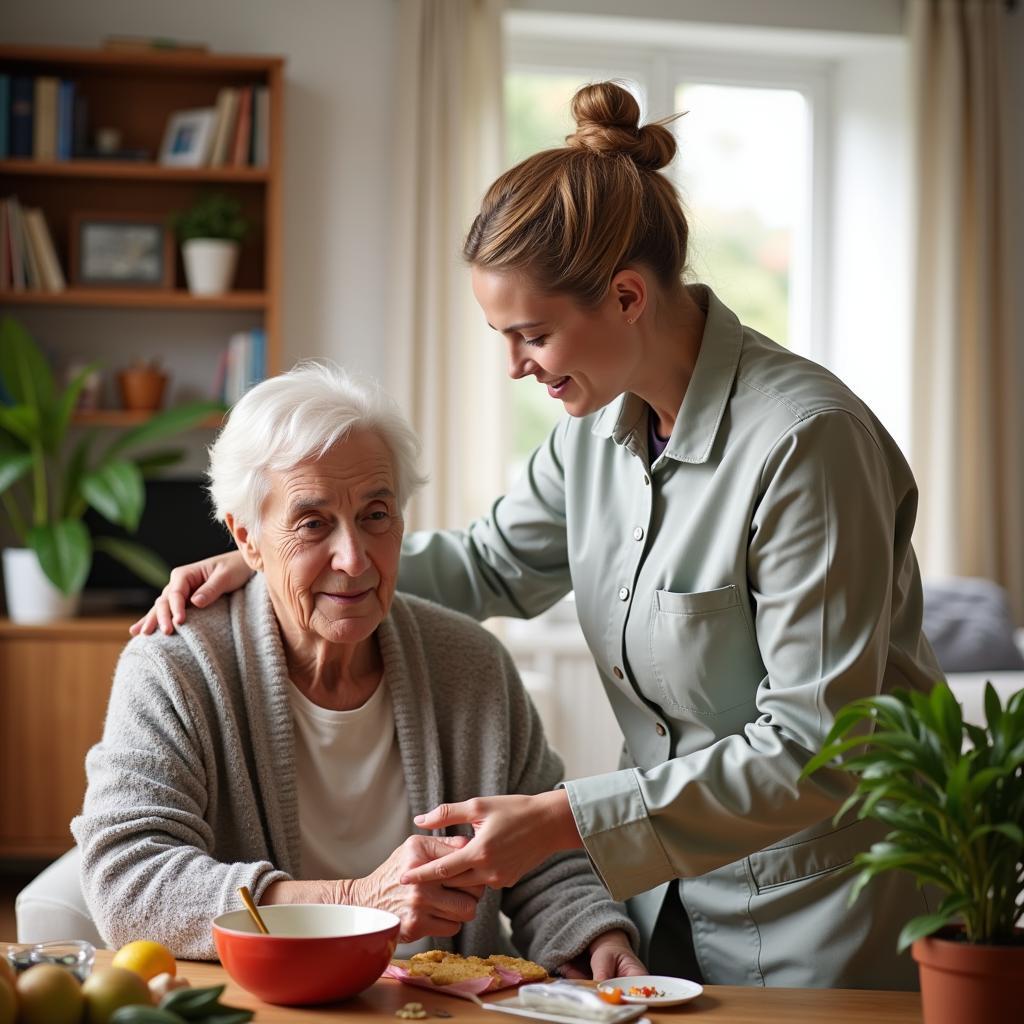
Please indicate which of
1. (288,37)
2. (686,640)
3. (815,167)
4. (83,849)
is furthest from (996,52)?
(83,849)

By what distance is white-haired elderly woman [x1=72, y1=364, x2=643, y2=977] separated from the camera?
157cm

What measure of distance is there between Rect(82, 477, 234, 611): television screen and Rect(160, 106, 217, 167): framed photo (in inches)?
45.1

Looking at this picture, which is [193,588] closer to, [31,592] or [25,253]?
[31,592]

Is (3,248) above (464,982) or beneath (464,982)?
above

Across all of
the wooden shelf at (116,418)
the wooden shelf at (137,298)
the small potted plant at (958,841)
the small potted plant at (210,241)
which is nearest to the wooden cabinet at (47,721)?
the wooden shelf at (116,418)

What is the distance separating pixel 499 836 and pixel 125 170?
3659 mm

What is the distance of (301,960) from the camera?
124cm

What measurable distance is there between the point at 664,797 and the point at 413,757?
1.49 ft

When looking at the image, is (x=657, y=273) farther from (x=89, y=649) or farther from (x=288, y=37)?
(x=288, y=37)

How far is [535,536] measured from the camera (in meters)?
2.05

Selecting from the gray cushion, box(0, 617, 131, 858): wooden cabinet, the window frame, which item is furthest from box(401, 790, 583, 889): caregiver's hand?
the window frame

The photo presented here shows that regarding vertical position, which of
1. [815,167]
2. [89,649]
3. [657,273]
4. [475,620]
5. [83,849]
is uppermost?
[815,167]

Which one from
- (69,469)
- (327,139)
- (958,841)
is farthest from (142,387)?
(958,841)

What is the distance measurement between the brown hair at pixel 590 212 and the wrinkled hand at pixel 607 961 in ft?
2.64
